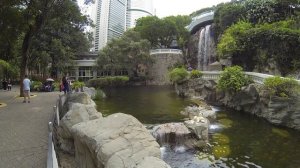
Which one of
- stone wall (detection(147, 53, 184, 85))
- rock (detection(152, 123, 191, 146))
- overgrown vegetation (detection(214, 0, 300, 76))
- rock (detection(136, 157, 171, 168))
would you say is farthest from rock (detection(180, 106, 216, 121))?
stone wall (detection(147, 53, 184, 85))

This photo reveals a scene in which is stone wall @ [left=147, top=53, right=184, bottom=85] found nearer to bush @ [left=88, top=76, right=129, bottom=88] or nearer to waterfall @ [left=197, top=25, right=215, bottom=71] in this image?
bush @ [left=88, top=76, right=129, bottom=88]

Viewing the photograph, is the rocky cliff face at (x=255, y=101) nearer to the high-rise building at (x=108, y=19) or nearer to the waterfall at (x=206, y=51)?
the waterfall at (x=206, y=51)

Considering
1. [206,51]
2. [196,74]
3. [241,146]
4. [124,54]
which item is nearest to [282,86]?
[241,146]

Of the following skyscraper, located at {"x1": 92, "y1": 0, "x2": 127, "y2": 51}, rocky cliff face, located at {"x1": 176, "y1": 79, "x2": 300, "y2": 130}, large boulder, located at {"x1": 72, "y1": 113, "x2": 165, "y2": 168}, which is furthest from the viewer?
skyscraper, located at {"x1": 92, "y1": 0, "x2": 127, "y2": 51}

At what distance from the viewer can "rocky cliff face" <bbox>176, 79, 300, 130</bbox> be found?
62.7ft

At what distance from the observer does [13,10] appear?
2136 centimetres

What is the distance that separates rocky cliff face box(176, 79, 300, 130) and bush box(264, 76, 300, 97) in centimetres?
49

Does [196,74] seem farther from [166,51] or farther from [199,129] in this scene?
[166,51]

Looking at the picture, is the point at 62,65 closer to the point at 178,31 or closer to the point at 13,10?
the point at 178,31

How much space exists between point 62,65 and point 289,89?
135 ft

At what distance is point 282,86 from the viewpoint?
1991cm

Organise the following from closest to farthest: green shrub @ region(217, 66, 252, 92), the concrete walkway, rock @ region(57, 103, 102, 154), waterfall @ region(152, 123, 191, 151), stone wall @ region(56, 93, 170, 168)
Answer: stone wall @ region(56, 93, 170, 168)
the concrete walkway
rock @ region(57, 103, 102, 154)
waterfall @ region(152, 123, 191, 151)
green shrub @ region(217, 66, 252, 92)

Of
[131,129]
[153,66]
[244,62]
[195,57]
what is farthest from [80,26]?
[131,129]

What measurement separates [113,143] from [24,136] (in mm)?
4857
